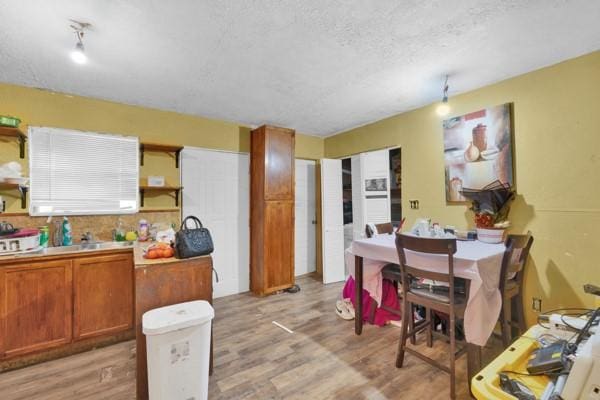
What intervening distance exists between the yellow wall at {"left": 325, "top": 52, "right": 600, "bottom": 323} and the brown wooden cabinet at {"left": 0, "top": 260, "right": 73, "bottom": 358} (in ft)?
13.9

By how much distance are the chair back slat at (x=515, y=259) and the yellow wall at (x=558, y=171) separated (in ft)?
1.15

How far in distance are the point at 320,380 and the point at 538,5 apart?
9.59 ft

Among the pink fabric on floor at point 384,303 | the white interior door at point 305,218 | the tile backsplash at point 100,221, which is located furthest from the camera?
the white interior door at point 305,218

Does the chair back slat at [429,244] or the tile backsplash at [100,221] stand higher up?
the tile backsplash at [100,221]

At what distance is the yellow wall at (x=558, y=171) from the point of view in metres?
2.12

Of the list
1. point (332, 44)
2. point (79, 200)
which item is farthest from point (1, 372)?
point (332, 44)

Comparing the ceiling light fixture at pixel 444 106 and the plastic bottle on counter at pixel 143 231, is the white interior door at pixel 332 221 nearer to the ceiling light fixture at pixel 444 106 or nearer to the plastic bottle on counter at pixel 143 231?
the ceiling light fixture at pixel 444 106

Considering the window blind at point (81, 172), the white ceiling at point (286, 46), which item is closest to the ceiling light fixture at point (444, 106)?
the white ceiling at point (286, 46)

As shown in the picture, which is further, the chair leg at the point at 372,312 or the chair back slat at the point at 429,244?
the chair leg at the point at 372,312

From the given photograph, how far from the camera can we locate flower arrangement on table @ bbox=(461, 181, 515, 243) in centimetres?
248

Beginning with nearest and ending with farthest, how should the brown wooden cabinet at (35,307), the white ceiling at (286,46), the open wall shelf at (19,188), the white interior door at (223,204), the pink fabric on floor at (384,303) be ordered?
the white ceiling at (286,46) < the brown wooden cabinet at (35,307) < the open wall shelf at (19,188) < the pink fabric on floor at (384,303) < the white interior door at (223,204)

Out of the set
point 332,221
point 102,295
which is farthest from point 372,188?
point 102,295

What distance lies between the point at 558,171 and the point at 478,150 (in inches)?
26.0

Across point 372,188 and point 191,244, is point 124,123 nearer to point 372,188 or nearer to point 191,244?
point 191,244
